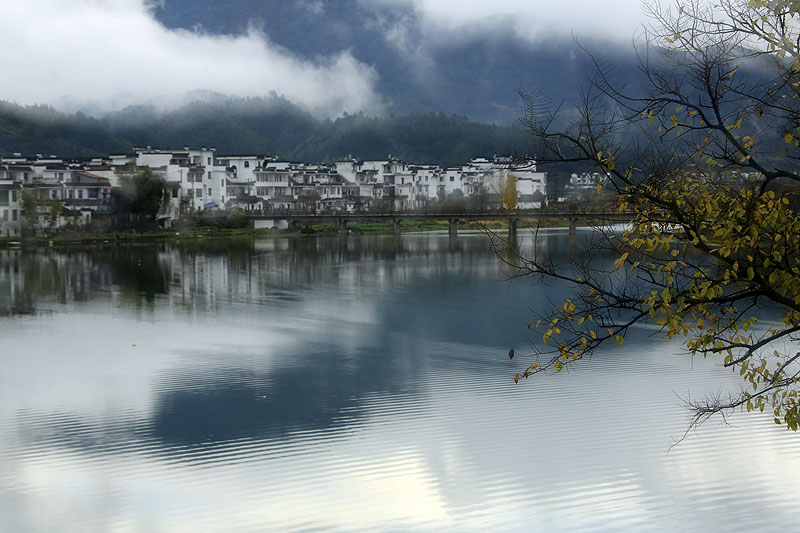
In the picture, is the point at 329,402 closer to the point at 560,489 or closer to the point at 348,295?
the point at 560,489

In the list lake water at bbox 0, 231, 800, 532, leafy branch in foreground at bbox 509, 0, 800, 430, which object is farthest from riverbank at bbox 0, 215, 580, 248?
leafy branch in foreground at bbox 509, 0, 800, 430

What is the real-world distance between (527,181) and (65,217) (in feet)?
159

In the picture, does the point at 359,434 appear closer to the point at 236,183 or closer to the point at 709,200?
the point at 709,200

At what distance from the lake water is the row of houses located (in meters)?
22.7

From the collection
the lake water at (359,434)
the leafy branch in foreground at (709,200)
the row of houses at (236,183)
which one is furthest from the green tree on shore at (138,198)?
the leafy branch in foreground at (709,200)

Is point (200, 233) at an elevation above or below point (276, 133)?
below

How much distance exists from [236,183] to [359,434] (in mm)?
54704

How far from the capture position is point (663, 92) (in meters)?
4.54

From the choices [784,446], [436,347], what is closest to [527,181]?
[436,347]

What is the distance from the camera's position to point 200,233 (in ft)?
163

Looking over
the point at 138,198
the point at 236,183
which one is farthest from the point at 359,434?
the point at 236,183

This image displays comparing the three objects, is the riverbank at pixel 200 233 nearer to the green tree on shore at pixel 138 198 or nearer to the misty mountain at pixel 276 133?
the green tree on shore at pixel 138 198

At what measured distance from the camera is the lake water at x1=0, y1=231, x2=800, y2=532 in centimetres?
731

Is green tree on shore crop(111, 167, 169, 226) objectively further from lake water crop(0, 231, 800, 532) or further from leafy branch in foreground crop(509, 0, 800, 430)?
leafy branch in foreground crop(509, 0, 800, 430)
